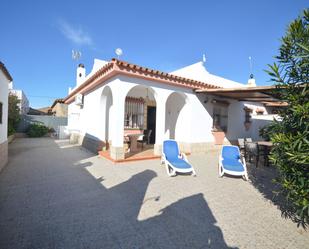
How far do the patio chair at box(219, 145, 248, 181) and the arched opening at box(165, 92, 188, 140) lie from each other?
141 inches

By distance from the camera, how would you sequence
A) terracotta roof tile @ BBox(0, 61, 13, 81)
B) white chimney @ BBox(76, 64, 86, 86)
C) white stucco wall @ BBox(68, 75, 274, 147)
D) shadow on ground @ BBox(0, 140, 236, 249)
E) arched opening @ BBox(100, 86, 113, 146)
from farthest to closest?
white chimney @ BBox(76, 64, 86, 86) → arched opening @ BBox(100, 86, 113, 146) → white stucco wall @ BBox(68, 75, 274, 147) → terracotta roof tile @ BBox(0, 61, 13, 81) → shadow on ground @ BBox(0, 140, 236, 249)

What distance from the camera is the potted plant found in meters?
12.0

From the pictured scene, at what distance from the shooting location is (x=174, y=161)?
280 inches

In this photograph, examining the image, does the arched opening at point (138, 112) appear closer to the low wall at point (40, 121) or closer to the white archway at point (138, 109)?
the white archway at point (138, 109)

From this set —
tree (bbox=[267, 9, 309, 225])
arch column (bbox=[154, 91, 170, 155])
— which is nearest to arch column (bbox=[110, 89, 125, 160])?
arch column (bbox=[154, 91, 170, 155])

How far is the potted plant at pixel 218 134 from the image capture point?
1202 centimetres

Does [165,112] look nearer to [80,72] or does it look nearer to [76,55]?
[80,72]

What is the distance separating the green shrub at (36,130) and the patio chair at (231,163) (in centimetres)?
2029

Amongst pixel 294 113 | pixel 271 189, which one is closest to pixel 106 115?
pixel 271 189

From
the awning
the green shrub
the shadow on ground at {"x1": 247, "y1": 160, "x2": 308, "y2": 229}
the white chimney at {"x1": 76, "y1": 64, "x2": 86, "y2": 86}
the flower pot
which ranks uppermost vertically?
the white chimney at {"x1": 76, "y1": 64, "x2": 86, "y2": 86}

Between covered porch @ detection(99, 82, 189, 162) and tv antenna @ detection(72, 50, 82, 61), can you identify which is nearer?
covered porch @ detection(99, 82, 189, 162)

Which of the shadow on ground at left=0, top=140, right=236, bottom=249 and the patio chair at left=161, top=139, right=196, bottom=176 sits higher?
the patio chair at left=161, top=139, right=196, bottom=176

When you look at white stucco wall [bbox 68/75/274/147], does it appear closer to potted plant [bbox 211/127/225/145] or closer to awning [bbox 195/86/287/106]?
potted plant [bbox 211/127/225/145]

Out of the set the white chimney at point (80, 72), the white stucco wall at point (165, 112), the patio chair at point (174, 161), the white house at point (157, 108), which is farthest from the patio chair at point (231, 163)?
the white chimney at point (80, 72)
